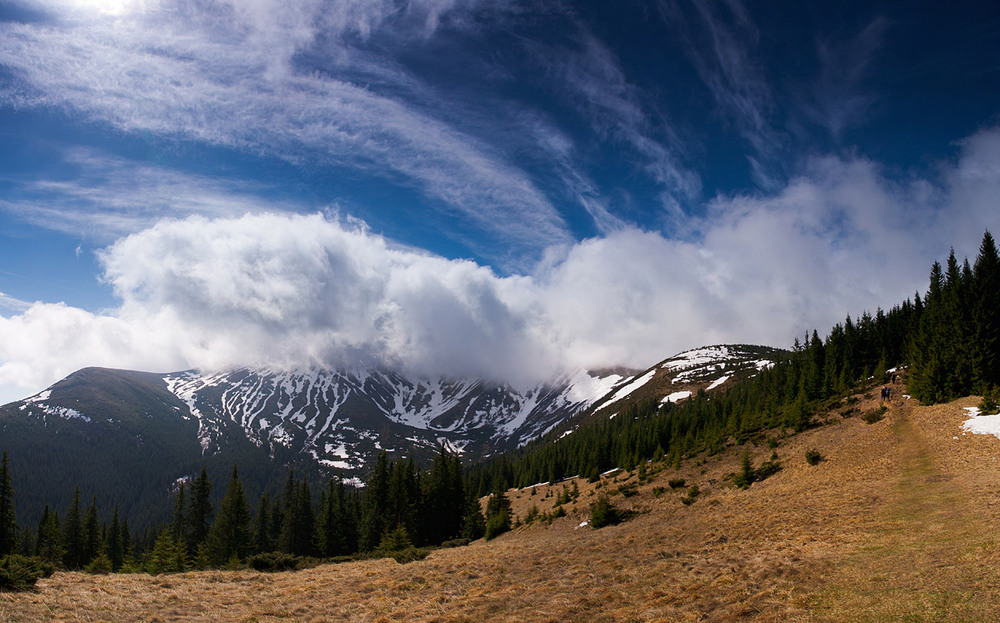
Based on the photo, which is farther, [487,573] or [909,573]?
[487,573]

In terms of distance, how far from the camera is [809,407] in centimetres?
5712

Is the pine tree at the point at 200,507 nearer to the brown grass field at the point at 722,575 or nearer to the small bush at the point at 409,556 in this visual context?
the small bush at the point at 409,556

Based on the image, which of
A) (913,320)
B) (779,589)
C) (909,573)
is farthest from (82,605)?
(913,320)

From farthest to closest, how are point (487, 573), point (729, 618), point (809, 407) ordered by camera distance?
point (809, 407), point (487, 573), point (729, 618)

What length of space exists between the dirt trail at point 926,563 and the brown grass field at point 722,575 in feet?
0.20

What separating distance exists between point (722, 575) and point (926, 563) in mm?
5855

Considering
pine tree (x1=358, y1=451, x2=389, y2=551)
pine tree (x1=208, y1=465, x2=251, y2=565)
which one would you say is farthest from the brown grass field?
pine tree (x1=208, y1=465, x2=251, y2=565)

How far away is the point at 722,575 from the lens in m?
15.9

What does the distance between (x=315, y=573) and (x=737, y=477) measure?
34.4 meters

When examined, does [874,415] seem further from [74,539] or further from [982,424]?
[74,539]

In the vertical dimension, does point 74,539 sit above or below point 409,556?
below

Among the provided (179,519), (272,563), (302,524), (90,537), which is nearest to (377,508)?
(302,524)

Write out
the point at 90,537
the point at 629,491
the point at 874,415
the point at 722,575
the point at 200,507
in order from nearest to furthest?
the point at 722,575 → the point at 874,415 → the point at 629,491 → the point at 200,507 → the point at 90,537

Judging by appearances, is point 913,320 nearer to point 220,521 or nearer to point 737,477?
point 737,477
